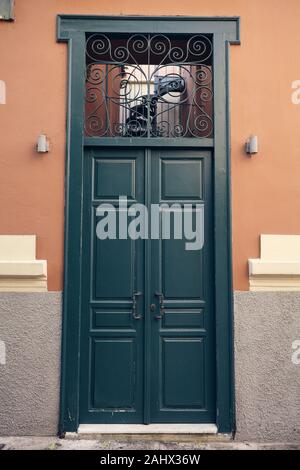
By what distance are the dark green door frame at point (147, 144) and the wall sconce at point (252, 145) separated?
20cm

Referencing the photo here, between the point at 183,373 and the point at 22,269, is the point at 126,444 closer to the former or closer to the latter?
the point at 183,373

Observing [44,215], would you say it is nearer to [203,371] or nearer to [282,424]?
[203,371]

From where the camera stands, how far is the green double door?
445cm

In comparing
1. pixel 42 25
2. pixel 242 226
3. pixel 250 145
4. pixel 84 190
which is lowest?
pixel 242 226

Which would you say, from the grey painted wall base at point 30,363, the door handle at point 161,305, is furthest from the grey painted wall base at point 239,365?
the door handle at point 161,305

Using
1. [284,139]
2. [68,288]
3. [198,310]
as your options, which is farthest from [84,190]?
[284,139]

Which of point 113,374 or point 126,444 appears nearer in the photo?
point 126,444

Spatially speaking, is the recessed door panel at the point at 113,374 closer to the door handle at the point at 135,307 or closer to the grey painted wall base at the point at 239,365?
the door handle at the point at 135,307

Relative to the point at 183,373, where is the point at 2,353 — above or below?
above

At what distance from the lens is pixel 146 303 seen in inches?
178

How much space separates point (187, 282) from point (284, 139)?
1792mm

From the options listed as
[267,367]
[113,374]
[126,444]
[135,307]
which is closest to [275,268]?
[267,367]

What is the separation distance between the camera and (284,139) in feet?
14.9

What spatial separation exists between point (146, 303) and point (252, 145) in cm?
194
